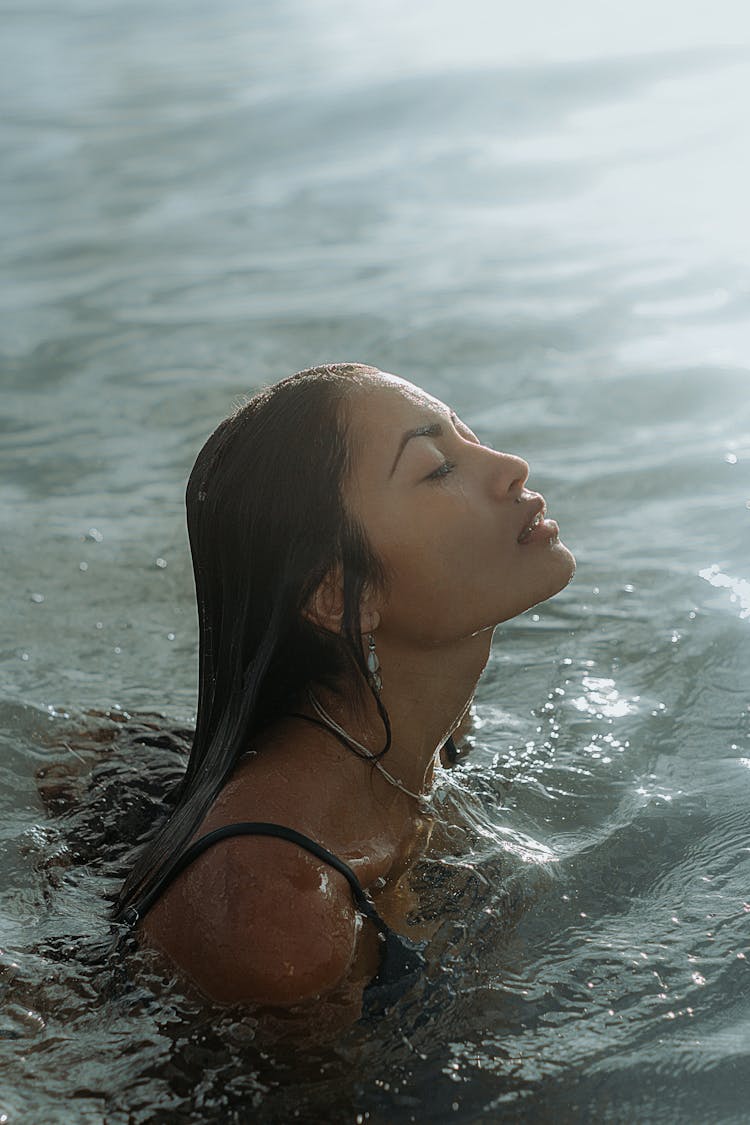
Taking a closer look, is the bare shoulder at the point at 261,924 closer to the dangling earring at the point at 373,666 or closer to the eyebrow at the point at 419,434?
the dangling earring at the point at 373,666

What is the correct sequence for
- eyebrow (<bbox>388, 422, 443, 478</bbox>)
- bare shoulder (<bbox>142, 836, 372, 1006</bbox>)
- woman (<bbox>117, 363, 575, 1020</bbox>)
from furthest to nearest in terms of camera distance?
eyebrow (<bbox>388, 422, 443, 478</bbox>) → woman (<bbox>117, 363, 575, 1020</bbox>) → bare shoulder (<bbox>142, 836, 372, 1006</bbox>)

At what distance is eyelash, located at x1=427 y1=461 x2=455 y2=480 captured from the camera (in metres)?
2.83

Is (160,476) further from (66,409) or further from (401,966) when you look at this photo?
(401,966)

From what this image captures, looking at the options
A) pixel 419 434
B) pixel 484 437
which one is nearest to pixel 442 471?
pixel 419 434

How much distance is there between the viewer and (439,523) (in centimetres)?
280

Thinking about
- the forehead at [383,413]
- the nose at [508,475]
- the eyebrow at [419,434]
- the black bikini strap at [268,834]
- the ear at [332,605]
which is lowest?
the black bikini strap at [268,834]

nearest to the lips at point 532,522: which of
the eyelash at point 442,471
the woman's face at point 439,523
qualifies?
the woman's face at point 439,523

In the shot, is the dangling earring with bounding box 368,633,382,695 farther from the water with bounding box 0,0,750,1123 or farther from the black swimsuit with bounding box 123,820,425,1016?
the water with bounding box 0,0,750,1123

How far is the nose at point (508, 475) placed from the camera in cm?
284

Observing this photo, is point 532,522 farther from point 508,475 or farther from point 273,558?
point 273,558

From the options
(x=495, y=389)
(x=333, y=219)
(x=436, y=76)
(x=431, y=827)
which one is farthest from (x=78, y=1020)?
(x=436, y=76)

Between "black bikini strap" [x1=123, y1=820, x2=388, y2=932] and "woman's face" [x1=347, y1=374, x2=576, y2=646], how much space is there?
468 mm

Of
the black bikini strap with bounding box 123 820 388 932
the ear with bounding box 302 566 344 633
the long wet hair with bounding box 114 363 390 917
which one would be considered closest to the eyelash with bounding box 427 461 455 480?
the long wet hair with bounding box 114 363 390 917

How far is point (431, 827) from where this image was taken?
3260 millimetres
